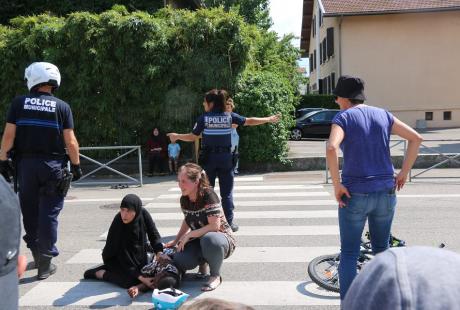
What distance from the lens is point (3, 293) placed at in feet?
6.83

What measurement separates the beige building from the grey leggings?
1080 inches

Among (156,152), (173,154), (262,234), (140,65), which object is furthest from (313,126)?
(262,234)

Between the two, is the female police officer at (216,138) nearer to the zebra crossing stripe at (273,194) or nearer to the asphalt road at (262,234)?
the asphalt road at (262,234)

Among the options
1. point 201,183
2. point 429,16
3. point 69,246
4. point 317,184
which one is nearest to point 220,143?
point 201,183

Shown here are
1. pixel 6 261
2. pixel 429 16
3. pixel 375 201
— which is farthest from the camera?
pixel 429 16

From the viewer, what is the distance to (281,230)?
7.46 m

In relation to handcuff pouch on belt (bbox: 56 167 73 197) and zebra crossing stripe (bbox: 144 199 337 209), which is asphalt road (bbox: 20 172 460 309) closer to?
zebra crossing stripe (bbox: 144 199 337 209)

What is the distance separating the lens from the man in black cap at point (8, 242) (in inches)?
76.8

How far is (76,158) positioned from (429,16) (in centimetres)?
2909

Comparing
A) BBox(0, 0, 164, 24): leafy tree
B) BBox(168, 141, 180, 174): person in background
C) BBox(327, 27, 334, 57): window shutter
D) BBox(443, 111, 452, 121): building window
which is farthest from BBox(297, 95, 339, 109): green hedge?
BBox(168, 141, 180, 174): person in background

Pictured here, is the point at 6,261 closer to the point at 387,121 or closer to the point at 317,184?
the point at 387,121

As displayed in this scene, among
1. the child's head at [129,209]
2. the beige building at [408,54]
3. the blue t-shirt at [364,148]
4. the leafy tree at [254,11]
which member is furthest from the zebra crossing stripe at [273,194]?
the leafy tree at [254,11]

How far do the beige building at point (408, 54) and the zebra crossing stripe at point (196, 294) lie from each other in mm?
27363

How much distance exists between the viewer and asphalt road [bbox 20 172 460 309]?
16.2 ft
